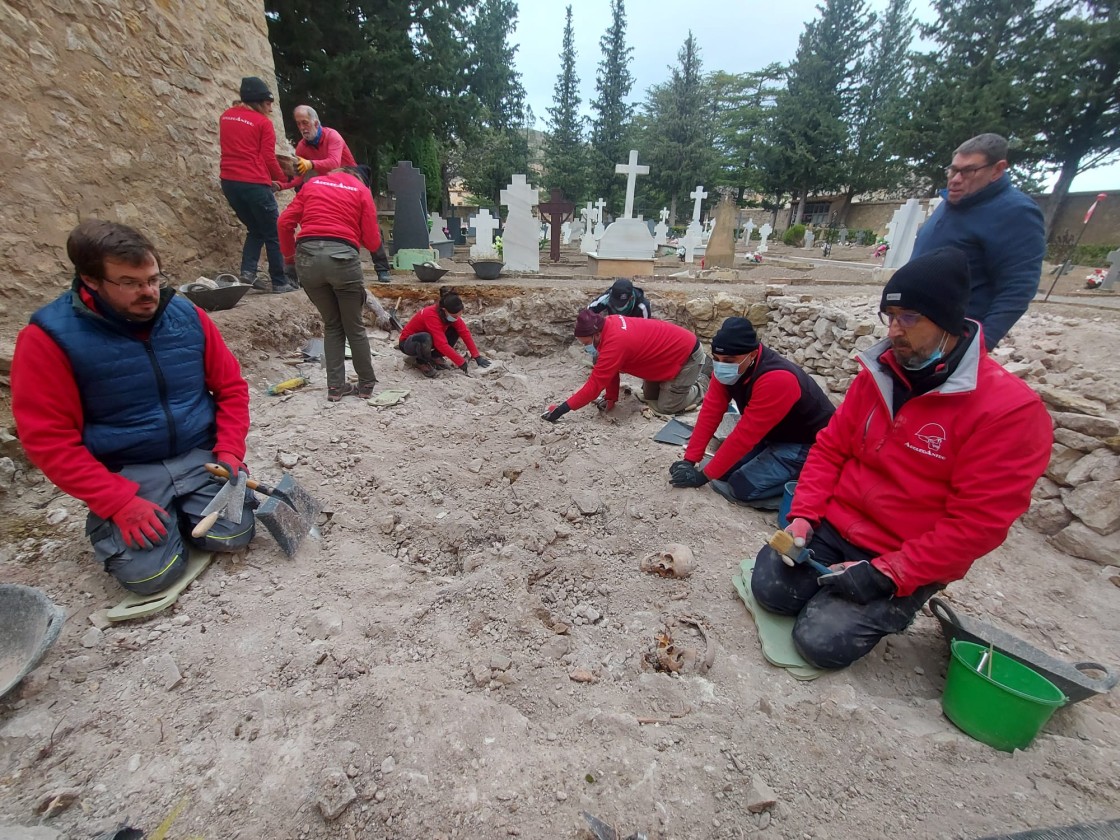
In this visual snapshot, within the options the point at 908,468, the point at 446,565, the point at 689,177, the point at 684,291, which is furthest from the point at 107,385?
the point at 689,177

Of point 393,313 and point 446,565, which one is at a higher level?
point 393,313

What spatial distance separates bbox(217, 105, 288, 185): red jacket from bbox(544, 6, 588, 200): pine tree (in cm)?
3157

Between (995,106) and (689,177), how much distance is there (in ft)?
49.5

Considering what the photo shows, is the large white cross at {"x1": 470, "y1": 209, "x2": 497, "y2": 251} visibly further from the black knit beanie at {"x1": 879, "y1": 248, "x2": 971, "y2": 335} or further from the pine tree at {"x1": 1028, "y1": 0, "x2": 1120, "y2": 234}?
the pine tree at {"x1": 1028, "y1": 0, "x2": 1120, "y2": 234}

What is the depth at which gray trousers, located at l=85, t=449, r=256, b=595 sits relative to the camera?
2086 mm

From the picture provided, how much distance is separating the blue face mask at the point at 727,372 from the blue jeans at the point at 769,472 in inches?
23.0

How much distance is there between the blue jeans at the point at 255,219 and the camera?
501 cm

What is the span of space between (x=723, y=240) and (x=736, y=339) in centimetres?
986

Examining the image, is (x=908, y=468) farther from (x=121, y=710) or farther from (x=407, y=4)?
(x=407, y=4)

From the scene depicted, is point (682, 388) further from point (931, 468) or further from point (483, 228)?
point (483, 228)

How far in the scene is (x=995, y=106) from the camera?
20.2 m

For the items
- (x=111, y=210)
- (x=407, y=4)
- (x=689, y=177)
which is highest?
(x=407, y=4)

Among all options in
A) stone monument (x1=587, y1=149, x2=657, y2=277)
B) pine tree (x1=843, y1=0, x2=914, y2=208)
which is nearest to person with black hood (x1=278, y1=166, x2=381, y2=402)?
stone monument (x1=587, y1=149, x2=657, y2=277)

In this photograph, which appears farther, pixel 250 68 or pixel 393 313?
pixel 393 313
